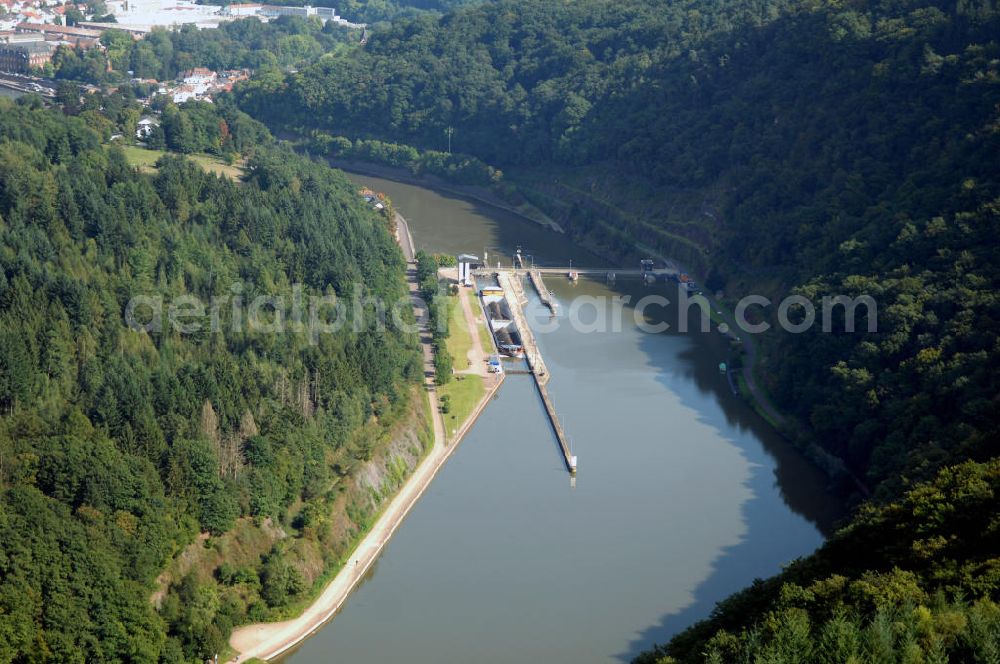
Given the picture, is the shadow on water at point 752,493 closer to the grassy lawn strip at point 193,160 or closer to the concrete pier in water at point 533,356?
the concrete pier in water at point 533,356

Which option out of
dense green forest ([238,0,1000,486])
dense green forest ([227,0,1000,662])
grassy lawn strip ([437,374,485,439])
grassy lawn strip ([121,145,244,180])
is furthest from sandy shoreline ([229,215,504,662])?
grassy lawn strip ([121,145,244,180])

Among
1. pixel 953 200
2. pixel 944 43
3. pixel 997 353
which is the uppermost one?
pixel 944 43

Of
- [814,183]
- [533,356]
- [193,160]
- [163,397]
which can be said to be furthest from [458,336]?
[163,397]

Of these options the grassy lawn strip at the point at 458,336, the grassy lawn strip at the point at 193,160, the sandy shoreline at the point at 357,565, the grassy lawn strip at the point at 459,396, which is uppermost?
the grassy lawn strip at the point at 193,160

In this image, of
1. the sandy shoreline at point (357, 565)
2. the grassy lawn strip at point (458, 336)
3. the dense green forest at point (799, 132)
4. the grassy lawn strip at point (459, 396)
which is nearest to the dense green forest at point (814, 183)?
the dense green forest at point (799, 132)

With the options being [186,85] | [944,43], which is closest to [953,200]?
[944,43]

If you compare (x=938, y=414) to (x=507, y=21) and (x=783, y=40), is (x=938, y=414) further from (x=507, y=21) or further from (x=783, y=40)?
(x=507, y=21)
